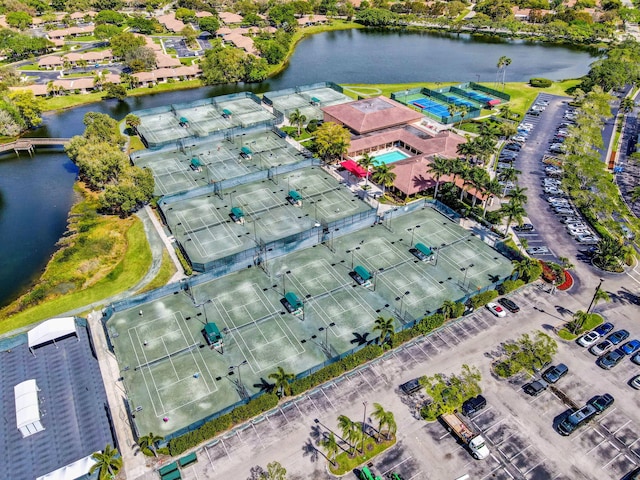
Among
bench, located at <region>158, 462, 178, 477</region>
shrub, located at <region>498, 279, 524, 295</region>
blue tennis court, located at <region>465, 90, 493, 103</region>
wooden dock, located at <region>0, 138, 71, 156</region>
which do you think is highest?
blue tennis court, located at <region>465, 90, 493, 103</region>

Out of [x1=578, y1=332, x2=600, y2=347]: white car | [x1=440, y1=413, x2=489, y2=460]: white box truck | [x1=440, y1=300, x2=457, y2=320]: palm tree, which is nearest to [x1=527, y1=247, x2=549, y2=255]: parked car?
[x1=578, y1=332, x2=600, y2=347]: white car

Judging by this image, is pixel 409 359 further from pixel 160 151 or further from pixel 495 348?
pixel 160 151

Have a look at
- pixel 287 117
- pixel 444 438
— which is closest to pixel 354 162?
pixel 287 117

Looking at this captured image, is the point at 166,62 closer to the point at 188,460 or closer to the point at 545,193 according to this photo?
the point at 545,193

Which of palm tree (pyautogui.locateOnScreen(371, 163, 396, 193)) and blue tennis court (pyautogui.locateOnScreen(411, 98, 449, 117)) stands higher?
palm tree (pyautogui.locateOnScreen(371, 163, 396, 193))

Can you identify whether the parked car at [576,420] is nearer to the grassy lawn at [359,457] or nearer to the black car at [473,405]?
the black car at [473,405]

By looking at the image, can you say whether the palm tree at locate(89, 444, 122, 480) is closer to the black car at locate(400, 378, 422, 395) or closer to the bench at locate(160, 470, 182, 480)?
the bench at locate(160, 470, 182, 480)
